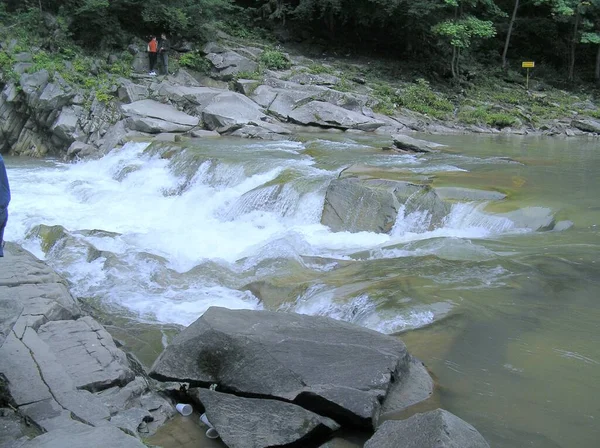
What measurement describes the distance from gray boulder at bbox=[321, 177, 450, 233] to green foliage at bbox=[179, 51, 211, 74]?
14124 millimetres

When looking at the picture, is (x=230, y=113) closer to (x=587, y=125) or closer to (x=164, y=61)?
(x=164, y=61)

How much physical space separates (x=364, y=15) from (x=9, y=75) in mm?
14428

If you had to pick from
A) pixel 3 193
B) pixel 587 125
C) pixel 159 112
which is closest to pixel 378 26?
pixel 587 125

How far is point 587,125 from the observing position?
76.2ft

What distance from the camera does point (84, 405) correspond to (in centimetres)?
405

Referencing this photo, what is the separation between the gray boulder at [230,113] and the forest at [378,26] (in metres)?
5.61

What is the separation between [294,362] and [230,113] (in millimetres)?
15272

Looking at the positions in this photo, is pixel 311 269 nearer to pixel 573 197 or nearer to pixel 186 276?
pixel 186 276

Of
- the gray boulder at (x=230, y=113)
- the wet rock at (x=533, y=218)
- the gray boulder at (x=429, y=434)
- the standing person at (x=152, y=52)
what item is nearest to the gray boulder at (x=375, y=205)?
the wet rock at (x=533, y=218)

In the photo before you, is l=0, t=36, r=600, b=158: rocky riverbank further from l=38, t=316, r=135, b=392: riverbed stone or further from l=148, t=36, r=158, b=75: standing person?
l=38, t=316, r=135, b=392: riverbed stone

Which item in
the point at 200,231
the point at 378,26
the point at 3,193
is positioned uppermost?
the point at 378,26

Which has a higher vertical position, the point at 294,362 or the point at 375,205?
the point at 294,362

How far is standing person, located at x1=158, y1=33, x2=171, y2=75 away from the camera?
22078mm

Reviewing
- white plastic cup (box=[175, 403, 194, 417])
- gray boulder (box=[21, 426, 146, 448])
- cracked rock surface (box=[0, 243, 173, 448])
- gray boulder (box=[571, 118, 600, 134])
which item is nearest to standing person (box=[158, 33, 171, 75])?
gray boulder (box=[571, 118, 600, 134])
